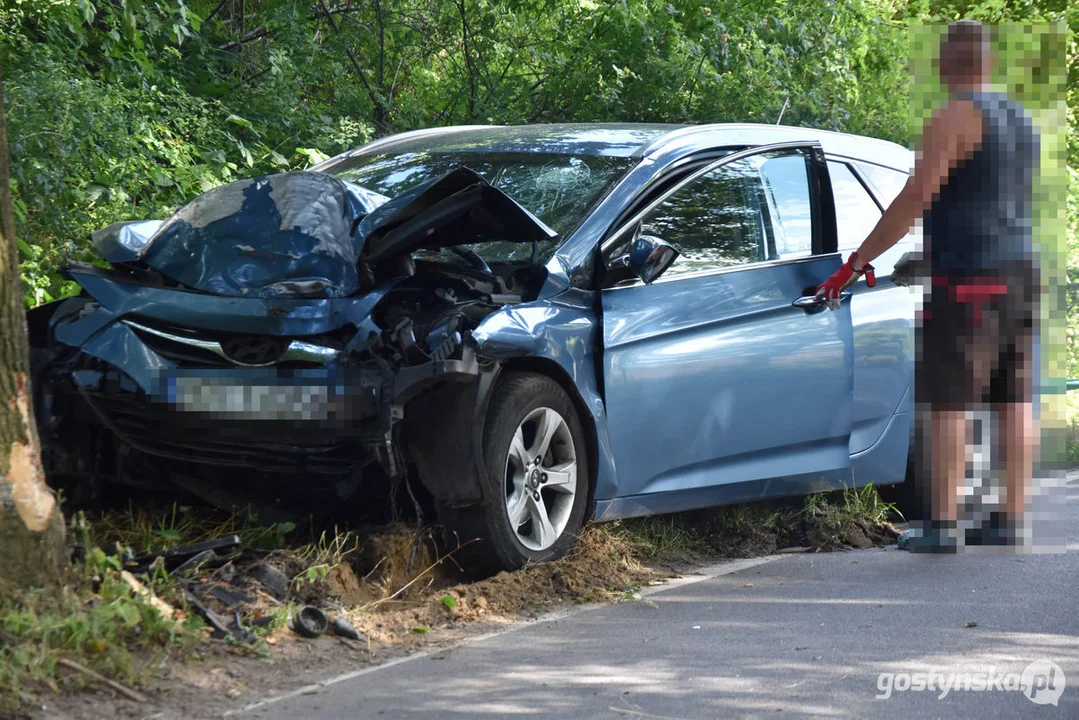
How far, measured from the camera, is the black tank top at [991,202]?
212 inches

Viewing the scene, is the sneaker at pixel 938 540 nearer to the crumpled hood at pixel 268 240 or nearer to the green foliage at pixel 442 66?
the crumpled hood at pixel 268 240

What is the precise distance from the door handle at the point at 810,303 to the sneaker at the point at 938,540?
42.3 inches

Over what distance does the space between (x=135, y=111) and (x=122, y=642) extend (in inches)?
205

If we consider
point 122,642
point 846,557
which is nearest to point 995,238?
point 846,557

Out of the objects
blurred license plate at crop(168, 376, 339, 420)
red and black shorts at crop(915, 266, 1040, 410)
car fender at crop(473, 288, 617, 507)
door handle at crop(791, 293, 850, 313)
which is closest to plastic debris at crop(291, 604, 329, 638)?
blurred license plate at crop(168, 376, 339, 420)

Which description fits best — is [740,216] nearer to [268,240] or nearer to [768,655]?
[268,240]

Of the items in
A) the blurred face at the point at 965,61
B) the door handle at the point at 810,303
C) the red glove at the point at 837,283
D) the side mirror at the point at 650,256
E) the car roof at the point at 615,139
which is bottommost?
the door handle at the point at 810,303

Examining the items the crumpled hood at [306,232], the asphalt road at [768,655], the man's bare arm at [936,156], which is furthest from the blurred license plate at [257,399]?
the man's bare arm at [936,156]

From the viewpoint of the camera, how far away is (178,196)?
27.1 feet

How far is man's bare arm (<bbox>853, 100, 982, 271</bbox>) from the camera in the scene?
17.6ft

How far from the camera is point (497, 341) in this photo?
4820 millimetres

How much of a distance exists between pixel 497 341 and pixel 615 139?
171 cm

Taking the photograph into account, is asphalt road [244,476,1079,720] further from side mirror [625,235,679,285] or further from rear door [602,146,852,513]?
side mirror [625,235,679,285]

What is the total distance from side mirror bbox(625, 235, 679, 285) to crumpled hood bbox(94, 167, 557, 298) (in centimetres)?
33
